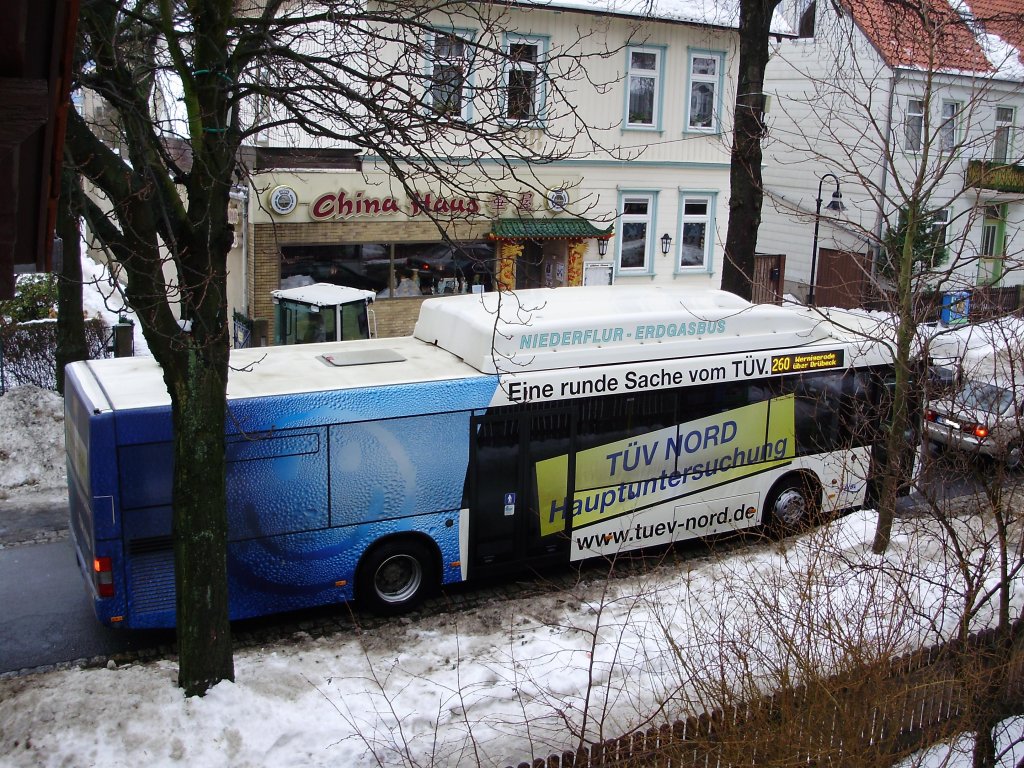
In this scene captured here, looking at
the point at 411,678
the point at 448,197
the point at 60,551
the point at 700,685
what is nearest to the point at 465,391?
the point at 411,678

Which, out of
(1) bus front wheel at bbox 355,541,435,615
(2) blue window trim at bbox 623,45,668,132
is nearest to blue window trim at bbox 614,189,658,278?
(2) blue window trim at bbox 623,45,668,132

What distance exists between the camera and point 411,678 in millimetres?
8969

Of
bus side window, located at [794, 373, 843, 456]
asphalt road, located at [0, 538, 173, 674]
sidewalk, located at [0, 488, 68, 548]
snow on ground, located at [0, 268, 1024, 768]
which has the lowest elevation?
asphalt road, located at [0, 538, 173, 674]

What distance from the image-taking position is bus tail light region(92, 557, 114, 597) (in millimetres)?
9383

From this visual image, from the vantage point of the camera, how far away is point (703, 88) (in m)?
24.9

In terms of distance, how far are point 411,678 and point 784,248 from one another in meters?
28.4

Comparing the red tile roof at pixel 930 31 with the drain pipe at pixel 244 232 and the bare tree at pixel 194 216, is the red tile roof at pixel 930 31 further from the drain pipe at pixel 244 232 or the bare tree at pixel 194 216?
the drain pipe at pixel 244 232

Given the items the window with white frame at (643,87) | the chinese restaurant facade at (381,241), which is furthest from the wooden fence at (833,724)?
the window with white frame at (643,87)

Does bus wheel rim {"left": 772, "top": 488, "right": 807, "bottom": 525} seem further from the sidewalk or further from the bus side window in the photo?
the sidewalk

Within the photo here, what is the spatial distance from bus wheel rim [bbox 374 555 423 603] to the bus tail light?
2619 millimetres

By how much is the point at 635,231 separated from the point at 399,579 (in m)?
15.8

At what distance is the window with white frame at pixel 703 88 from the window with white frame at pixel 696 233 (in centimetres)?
186

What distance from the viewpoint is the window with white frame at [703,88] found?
24625mm

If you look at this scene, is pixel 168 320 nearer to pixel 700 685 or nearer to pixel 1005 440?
pixel 700 685
